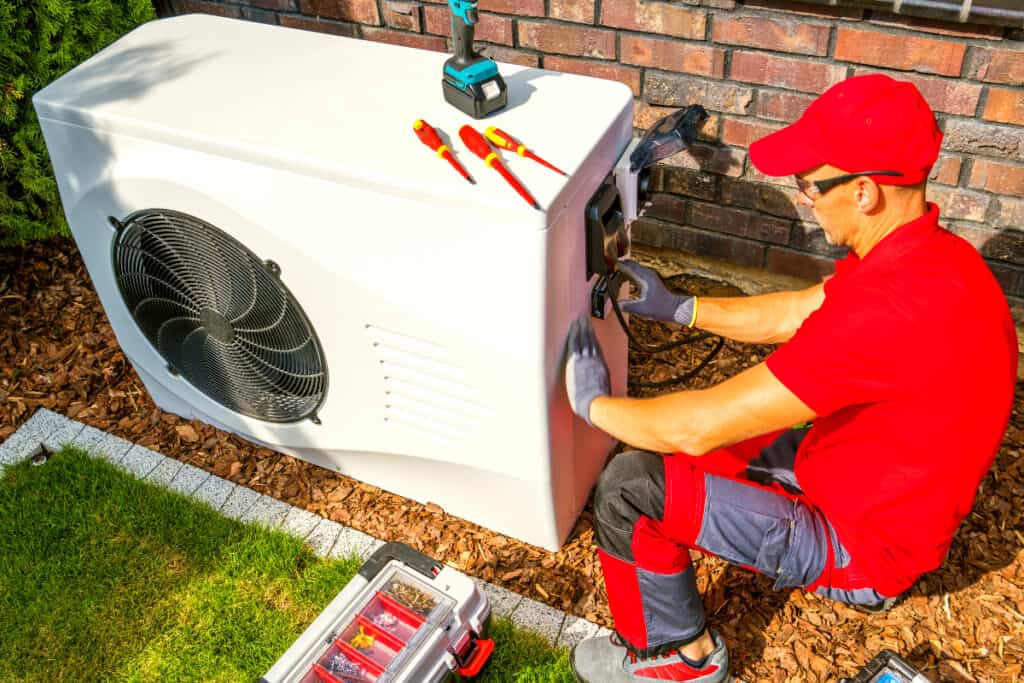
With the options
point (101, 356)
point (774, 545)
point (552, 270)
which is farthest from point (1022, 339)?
point (101, 356)

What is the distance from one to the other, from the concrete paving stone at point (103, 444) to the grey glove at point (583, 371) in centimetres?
157

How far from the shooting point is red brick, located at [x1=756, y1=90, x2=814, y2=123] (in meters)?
2.66

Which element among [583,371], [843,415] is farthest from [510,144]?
[843,415]

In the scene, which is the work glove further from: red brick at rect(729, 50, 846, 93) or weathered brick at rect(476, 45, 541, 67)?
weathered brick at rect(476, 45, 541, 67)

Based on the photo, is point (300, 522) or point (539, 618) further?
point (300, 522)

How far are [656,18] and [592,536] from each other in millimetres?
1502

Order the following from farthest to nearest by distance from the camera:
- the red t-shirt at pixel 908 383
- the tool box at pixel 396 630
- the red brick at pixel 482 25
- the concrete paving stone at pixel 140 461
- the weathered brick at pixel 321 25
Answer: the weathered brick at pixel 321 25 → the red brick at pixel 482 25 → the concrete paving stone at pixel 140 461 → the tool box at pixel 396 630 → the red t-shirt at pixel 908 383

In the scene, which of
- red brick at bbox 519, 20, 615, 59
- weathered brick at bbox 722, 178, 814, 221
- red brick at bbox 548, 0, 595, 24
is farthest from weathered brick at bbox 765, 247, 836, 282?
red brick at bbox 548, 0, 595, 24

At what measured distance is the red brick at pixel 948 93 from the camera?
2.45 m

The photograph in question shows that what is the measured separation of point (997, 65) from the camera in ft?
7.81

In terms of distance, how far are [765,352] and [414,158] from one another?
1575mm

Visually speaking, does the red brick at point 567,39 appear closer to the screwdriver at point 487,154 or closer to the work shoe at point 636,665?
the screwdriver at point 487,154

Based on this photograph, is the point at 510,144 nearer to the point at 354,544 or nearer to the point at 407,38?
the point at 354,544

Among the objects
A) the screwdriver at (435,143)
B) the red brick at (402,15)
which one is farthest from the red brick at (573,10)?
the screwdriver at (435,143)
